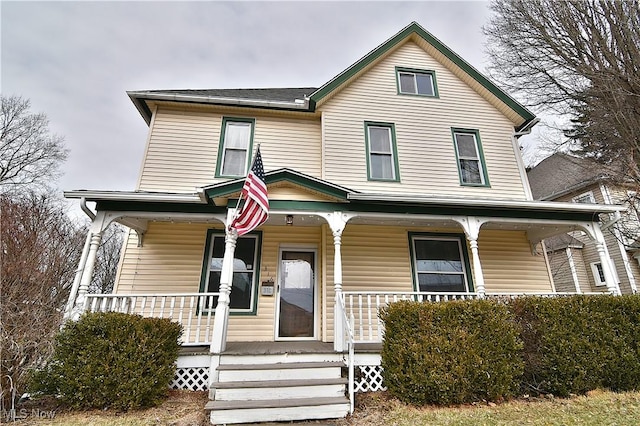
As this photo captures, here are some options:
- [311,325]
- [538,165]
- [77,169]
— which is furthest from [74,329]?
[77,169]

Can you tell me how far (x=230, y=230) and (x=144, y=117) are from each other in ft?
17.5

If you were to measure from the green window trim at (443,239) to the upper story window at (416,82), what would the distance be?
4448mm

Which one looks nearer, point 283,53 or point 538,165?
point 283,53

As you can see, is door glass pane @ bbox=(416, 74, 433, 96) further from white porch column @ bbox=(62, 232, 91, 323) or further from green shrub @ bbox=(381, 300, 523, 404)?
white porch column @ bbox=(62, 232, 91, 323)

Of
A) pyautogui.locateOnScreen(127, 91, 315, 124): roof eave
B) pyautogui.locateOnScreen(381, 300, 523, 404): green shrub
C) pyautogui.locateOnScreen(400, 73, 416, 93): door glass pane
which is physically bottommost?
pyautogui.locateOnScreen(381, 300, 523, 404): green shrub

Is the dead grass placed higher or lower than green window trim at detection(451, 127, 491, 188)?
lower

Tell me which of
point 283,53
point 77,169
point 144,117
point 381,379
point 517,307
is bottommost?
point 381,379

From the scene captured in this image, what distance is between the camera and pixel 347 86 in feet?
29.5

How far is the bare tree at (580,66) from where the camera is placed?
29.7ft

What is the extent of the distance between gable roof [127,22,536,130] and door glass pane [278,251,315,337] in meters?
4.25

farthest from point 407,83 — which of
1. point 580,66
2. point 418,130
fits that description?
point 580,66

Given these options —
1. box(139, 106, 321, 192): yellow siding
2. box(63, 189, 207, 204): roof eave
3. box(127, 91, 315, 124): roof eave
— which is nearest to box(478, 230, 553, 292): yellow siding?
box(139, 106, 321, 192): yellow siding

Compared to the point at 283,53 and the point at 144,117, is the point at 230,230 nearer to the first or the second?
the point at 144,117

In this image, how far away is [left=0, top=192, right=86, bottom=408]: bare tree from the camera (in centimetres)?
417
